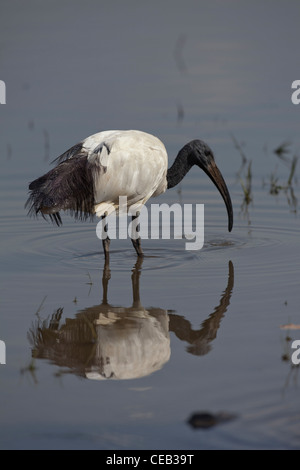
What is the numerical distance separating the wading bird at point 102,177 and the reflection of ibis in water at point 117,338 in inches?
47.0

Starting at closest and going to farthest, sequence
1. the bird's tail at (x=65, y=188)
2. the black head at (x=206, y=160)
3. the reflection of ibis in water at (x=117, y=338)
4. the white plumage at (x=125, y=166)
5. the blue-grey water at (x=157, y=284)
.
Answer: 1. the blue-grey water at (x=157, y=284)
2. the reflection of ibis in water at (x=117, y=338)
3. the bird's tail at (x=65, y=188)
4. the white plumage at (x=125, y=166)
5. the black head at (x=206, y=160)

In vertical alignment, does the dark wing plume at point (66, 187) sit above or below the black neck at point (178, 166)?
below

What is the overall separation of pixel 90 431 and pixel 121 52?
15.6 meters

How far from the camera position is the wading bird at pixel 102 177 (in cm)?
758

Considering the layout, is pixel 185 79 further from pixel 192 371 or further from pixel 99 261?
pixel 192 371

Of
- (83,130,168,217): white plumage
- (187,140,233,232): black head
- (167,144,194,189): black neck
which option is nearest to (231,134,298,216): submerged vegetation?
(187,140,233,232): black head

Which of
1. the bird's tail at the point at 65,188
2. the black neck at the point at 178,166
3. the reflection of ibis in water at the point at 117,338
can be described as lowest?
the reflection of ibis in water at the point at 117,338

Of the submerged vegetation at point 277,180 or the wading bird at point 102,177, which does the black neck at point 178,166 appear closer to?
the wading bird at point 102,177

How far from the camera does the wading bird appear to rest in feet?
24.9

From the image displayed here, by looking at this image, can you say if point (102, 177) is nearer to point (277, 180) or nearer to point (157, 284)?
point (157, 284)

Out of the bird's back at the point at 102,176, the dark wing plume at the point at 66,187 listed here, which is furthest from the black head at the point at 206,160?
the dark wing plume at the point at 66,187

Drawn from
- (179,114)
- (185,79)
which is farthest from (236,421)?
(185,79)

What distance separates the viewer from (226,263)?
785cm

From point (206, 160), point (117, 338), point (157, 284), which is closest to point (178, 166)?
point (206, 160)
